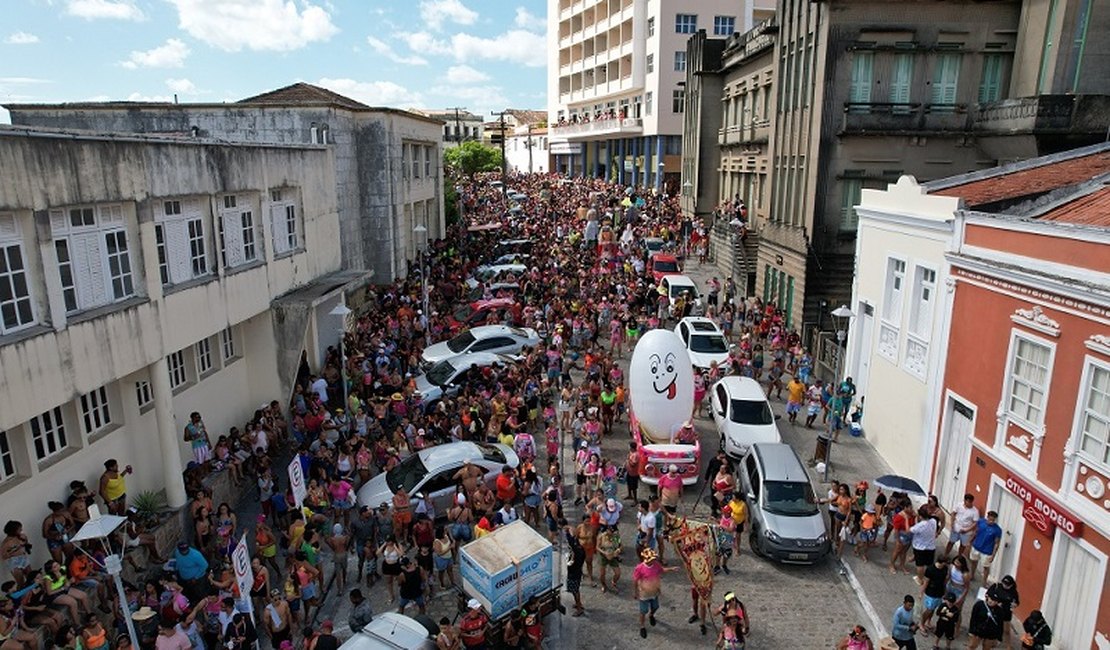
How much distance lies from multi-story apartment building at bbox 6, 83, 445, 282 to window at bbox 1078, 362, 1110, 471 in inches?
775

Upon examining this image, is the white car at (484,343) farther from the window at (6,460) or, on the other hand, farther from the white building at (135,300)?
the window at (6,460)

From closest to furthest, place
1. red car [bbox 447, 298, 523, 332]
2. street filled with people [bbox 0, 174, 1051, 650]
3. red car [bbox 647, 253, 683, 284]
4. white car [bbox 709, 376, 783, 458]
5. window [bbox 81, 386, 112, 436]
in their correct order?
street filled with people [bbox 0, 174, 1051, 650], window [bbox 81, 386, 112, 436], white car [bbox 709, 376, 783, 458], red car [bbox 447, 298, 523, 332], red car [bbox 647, 253, 683, 284]

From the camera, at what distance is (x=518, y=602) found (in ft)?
35.7

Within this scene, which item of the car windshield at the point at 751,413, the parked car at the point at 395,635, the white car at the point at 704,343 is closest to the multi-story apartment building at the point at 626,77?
the white car at the point at 704,343

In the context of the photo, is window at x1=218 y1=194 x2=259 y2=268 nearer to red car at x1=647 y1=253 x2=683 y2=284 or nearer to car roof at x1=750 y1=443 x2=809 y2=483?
car roof at x1=750 y1=443 x2=809 y2=483

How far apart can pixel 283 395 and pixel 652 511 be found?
10548 millimetres

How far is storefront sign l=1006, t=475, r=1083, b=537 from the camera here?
1038 cm

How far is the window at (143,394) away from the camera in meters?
13.8

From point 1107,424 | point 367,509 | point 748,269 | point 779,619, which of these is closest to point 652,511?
point 779,619

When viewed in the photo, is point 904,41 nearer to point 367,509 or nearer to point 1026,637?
point 1026,637

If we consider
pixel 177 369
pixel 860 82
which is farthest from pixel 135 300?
pixel 860 82

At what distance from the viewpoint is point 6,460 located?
35.8 feet

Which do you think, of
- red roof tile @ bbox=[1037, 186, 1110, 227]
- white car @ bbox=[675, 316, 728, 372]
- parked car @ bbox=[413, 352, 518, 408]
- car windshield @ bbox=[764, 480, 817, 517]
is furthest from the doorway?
parked car @ bbox=[413, 352, 518, 408]

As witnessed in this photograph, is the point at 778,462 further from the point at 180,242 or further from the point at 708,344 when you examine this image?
the point at 180,242
